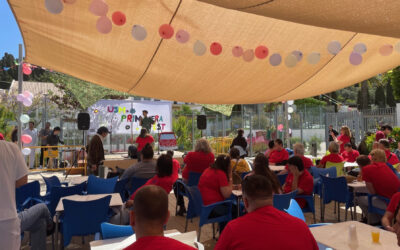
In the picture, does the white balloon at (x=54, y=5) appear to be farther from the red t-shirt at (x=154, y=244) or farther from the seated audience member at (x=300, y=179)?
the seated audience member at (x=300, y=179)

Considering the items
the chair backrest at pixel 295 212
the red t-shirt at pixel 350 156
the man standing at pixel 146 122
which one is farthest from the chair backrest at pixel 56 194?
the man standing at pixel 146 122

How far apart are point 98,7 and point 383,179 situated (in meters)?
3.75

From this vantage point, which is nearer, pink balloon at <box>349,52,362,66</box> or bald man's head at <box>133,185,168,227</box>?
bald man's head at <box>133,185,168,227</box>

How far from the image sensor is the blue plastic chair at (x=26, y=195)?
411cm

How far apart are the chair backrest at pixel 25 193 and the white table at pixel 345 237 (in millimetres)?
3431

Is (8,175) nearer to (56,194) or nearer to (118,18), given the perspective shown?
(56,194)

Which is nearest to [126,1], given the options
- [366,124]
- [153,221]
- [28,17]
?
[28,17]

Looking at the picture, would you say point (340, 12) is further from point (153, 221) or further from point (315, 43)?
point (315, 43)

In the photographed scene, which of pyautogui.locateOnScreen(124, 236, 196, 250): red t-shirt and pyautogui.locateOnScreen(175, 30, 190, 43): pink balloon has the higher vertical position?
pyautogui.locateOnScreen(175, 30, 190, 43): pink balloon

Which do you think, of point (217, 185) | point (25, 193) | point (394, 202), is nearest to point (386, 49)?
point (394, 202)

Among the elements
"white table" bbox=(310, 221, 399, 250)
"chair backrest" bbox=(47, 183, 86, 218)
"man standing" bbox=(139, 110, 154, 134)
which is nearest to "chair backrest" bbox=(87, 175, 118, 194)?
"chair backrest" bbox=(47, 183, 86, 218)

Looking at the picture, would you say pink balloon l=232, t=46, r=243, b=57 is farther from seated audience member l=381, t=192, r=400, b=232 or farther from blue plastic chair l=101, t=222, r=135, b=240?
blue plastic chair l=101, t=222, r=135, b=240

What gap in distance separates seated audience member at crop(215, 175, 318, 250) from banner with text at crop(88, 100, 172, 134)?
38.0 feet

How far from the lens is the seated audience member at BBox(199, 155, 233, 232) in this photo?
404 cm
